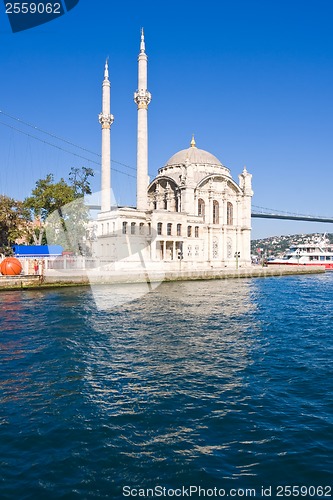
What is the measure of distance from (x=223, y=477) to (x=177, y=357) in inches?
283

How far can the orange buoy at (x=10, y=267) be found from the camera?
37.6 metres

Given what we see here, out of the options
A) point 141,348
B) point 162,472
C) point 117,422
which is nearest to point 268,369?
point 141,348

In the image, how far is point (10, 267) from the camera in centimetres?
3762

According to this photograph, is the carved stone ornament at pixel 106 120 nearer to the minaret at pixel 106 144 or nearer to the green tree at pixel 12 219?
the minaret at pixel 106 144

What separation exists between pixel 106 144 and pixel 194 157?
55.9 feet

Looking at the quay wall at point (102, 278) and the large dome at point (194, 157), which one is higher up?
the large dome at point (194, 157)

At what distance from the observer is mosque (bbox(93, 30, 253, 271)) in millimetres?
55625

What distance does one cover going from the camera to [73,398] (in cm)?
1045

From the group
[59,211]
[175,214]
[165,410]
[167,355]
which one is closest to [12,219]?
[59,211]

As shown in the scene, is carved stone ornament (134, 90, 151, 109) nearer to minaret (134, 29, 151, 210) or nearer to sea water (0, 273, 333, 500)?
minaret (134, 29, 151, 210)

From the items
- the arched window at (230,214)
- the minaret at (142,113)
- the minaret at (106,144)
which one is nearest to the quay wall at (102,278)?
the minaret at (142,113)

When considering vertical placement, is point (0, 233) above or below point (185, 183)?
below

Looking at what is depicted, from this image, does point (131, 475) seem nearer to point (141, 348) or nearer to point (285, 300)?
point (141, 348)

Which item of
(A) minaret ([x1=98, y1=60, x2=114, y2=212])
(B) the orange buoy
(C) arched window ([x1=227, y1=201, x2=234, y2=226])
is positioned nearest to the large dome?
(C) arched window ([x1=227, y1=201, x2=234, y2=226])
